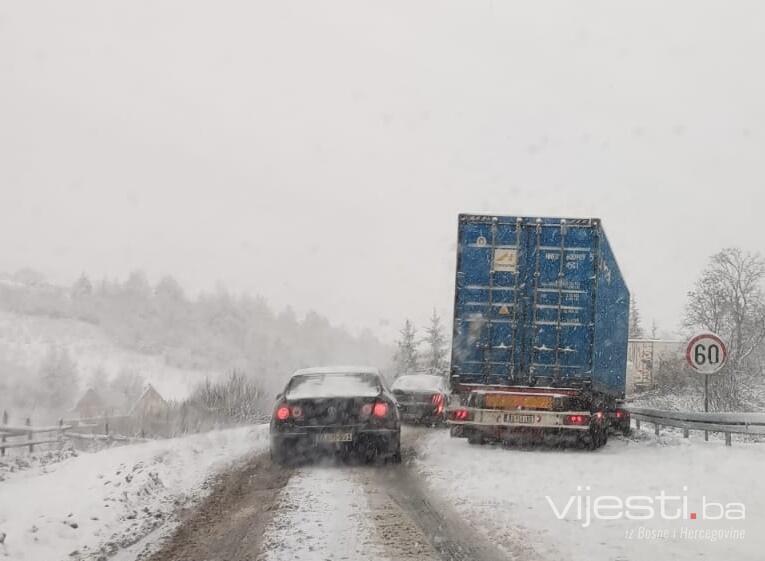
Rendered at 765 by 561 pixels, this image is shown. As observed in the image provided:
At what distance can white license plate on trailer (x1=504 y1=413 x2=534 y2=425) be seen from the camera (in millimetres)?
12625

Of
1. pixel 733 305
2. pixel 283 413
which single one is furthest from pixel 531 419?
pixel 733 305

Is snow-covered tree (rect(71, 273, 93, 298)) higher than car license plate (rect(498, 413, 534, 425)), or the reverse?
snow-covered tree (rect(71, 273, 93, 298))

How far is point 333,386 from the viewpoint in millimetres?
10891

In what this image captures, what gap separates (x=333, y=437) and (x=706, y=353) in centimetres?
768

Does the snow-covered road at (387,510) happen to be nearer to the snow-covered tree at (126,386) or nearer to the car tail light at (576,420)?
the car tail light at (576,420)

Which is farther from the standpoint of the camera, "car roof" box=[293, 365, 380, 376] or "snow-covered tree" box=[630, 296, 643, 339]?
"snow-covered tree" box=[630, 296, 643, 339]

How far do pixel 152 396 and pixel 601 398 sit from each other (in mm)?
71969

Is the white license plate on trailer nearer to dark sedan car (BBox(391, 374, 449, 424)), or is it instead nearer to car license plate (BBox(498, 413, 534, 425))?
car license plate (BBox(498, 413, 534, 425))

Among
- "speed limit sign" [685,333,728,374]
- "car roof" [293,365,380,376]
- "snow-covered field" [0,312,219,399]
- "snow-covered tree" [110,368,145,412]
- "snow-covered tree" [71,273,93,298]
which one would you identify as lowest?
"snow-covered tree" [110,368,145,412]

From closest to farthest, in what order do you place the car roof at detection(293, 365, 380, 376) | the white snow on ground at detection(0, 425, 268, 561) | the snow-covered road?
1. the snow-covered road
2. the white snow on ground at detection(0, 425, 268, 561)
3. the car roof at detection(293, 365, 380, 376)

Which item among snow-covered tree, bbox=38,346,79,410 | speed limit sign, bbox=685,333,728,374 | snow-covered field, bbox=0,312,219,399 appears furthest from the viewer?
snow-covered field, bbox=0,312,219,399

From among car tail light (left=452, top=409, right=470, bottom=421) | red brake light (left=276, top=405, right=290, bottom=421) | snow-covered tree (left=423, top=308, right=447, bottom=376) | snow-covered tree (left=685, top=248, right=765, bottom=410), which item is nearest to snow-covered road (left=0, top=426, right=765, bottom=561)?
red brake light (left=276, top=405, right=290, bottom=421)

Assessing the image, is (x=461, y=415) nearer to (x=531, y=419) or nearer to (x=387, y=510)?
(x=531, y=419)

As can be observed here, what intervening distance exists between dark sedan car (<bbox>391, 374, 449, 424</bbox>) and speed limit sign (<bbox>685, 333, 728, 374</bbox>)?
692cm
